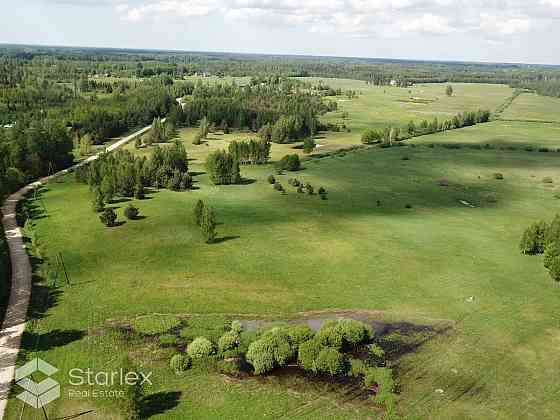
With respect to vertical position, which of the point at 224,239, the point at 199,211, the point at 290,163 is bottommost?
the point at 224,239

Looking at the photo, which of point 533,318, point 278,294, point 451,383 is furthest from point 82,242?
point 533,318

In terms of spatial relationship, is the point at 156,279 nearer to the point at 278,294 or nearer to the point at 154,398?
the point at 278,294

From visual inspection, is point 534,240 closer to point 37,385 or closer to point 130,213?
point 130,213

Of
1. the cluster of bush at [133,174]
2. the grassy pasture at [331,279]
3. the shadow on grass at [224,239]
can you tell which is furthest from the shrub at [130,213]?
the shadow on grass at [224,239]

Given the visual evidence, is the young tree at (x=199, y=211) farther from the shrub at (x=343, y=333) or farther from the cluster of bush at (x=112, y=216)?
the shrub at (x=343, y=333)

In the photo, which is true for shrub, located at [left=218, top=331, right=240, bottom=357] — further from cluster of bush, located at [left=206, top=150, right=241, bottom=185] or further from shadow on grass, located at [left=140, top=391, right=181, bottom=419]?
cluster of bush, located at [left=206, top=150, right=241, bottom=185]

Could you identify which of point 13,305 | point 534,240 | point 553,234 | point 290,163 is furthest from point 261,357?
point 290,163

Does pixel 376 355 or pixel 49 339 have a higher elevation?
pixel 376 355
